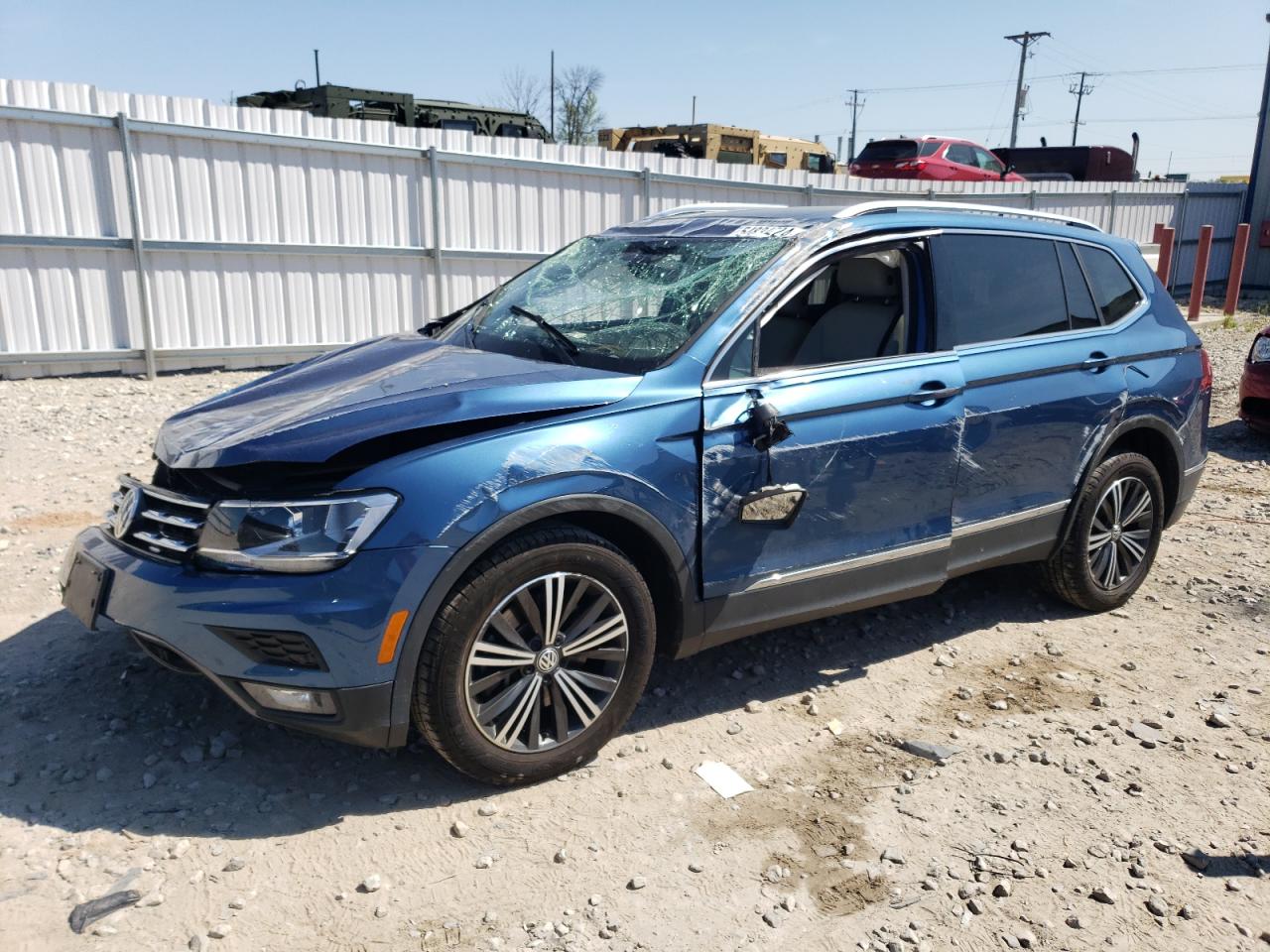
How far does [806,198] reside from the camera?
573 inches

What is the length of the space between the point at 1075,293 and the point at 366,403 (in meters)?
3.34

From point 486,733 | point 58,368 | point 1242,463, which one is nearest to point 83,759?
point 486,733

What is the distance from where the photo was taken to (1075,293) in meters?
4.74

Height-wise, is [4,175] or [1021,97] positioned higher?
[1021,97]

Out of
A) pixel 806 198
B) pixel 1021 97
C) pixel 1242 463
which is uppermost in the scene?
pixel 1021 97

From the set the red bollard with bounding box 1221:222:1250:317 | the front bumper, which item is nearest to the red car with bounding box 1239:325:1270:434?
the front bumper

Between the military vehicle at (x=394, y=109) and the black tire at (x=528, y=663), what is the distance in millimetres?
12313

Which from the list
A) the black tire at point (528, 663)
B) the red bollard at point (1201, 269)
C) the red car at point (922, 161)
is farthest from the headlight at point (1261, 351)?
the red car at point (922, 161)

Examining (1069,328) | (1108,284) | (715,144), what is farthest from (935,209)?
(715,144)

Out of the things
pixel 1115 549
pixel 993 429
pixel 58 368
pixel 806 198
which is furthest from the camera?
pixel 806 198

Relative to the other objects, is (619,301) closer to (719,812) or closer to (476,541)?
(476,541)

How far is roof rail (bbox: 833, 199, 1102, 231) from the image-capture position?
4.03m

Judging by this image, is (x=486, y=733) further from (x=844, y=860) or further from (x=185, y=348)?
(x=185, y=348)

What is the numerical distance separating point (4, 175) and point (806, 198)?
9.95 meters
